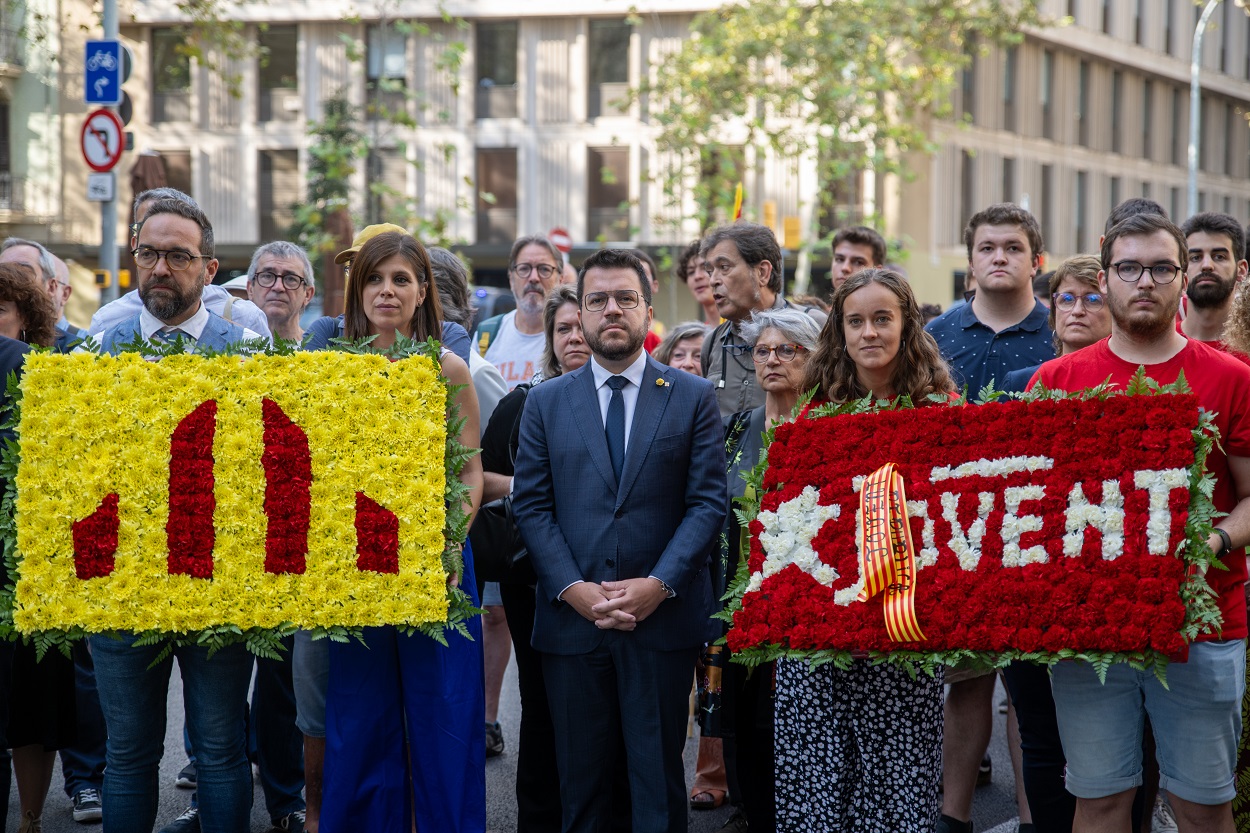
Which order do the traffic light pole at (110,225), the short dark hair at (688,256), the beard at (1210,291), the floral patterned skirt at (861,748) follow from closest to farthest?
the floral patterned skirt at (861,748), the beard at (1210,291), the short dark hair at (688,256), the traffic light pole at (110,225)

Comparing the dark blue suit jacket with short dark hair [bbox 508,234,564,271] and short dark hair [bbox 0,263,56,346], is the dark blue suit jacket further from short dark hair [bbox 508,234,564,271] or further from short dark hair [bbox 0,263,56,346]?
short dark hair [bbox 508,234,564,271]

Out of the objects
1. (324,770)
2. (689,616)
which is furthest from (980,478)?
(324,770)

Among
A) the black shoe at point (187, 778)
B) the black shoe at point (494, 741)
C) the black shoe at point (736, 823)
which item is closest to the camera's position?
the black shoe at point (736, 823)

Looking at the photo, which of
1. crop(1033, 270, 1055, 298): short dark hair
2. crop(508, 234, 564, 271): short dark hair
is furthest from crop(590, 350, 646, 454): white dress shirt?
crop(1033, 270, 1055, 298): short dark hair

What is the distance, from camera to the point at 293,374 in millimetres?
4820

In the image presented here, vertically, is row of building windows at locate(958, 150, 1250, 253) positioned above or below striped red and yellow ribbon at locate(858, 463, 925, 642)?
above

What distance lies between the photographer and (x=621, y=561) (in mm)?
4891

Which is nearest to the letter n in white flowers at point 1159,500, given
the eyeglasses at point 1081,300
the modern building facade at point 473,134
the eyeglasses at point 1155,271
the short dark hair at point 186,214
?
the eyeglasses at point 1155,271

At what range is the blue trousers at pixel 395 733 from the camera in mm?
5047

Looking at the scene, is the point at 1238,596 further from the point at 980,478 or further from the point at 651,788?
the point at 651,788

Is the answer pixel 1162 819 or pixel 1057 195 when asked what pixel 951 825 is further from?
pixel 1057 195

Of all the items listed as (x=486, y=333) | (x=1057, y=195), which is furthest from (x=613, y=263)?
(x=1057, y=195)

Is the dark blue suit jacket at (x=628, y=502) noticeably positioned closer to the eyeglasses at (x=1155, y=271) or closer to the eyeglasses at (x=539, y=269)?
the eyeglasses at (x=1155, y=271)

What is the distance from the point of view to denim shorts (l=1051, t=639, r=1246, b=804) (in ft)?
13.7
